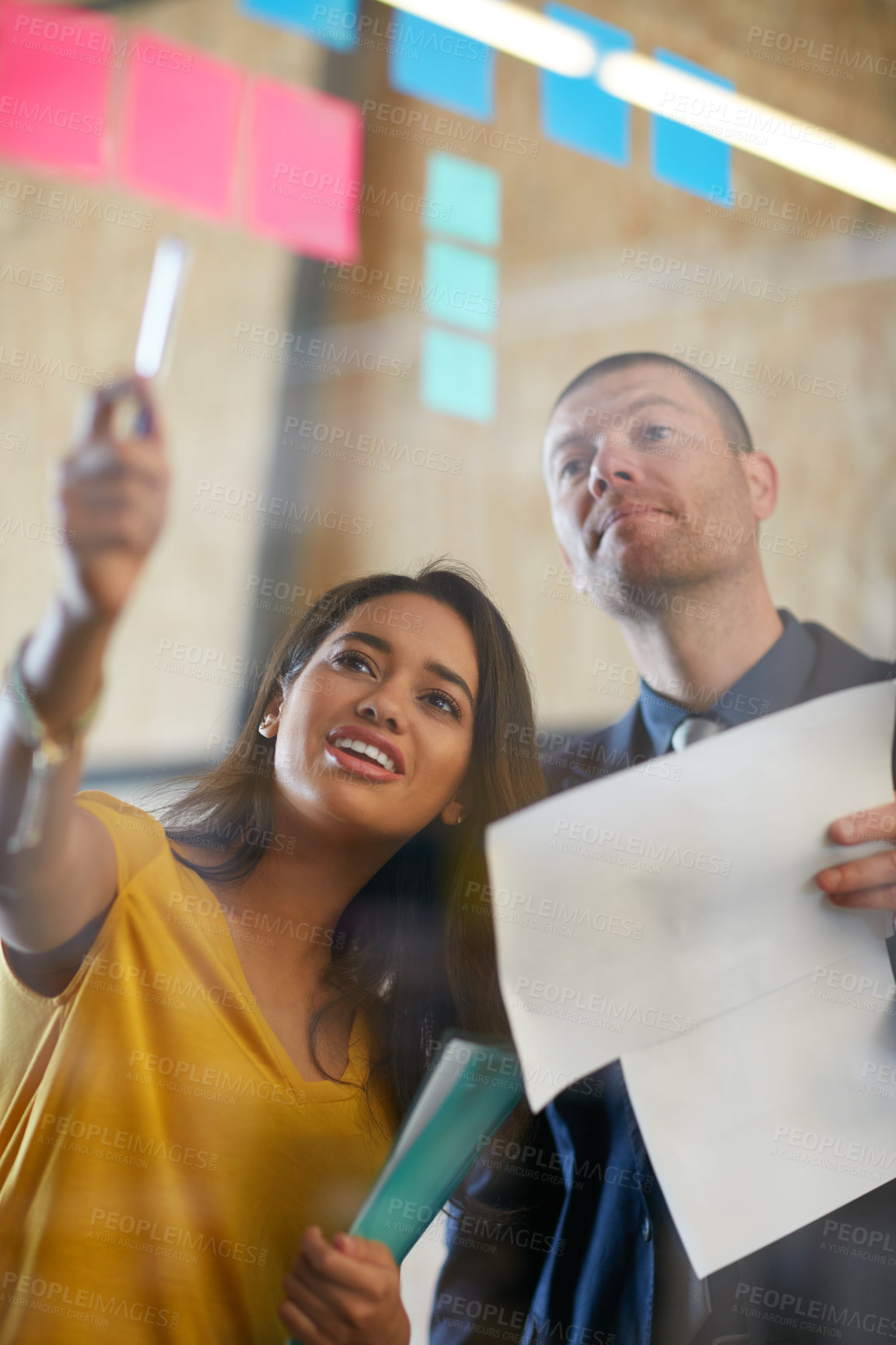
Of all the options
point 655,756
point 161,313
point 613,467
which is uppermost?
point 161,313

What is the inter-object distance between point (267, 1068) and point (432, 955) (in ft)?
0.51

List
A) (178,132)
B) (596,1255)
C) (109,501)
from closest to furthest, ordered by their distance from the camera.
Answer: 1. (109,501)
2. (596,1255)
3. (178,132)

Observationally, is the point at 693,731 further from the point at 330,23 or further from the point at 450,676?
the point at 330,23

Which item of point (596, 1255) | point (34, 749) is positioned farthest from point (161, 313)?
point (596, 1255)

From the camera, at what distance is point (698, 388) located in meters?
0.99

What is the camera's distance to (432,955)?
2.61 feet

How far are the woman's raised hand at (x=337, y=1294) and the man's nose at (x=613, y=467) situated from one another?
64 cm

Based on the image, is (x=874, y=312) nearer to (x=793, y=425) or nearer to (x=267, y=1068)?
(x=793, y=425)

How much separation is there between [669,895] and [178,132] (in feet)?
2.93

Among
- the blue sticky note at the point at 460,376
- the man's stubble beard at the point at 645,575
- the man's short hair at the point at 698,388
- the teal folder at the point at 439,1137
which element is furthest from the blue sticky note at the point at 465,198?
the teal folder at the point at 439,1137

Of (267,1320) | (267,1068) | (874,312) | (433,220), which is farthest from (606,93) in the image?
(267,1320)

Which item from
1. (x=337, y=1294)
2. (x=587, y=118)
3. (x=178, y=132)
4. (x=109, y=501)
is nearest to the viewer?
(x=109, y=501)

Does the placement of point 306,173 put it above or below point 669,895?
above

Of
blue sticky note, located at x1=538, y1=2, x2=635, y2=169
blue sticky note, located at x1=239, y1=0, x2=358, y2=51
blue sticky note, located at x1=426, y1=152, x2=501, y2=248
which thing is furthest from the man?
blue sticky note, located at x1=239, y1=0, x2=358, y2=51
